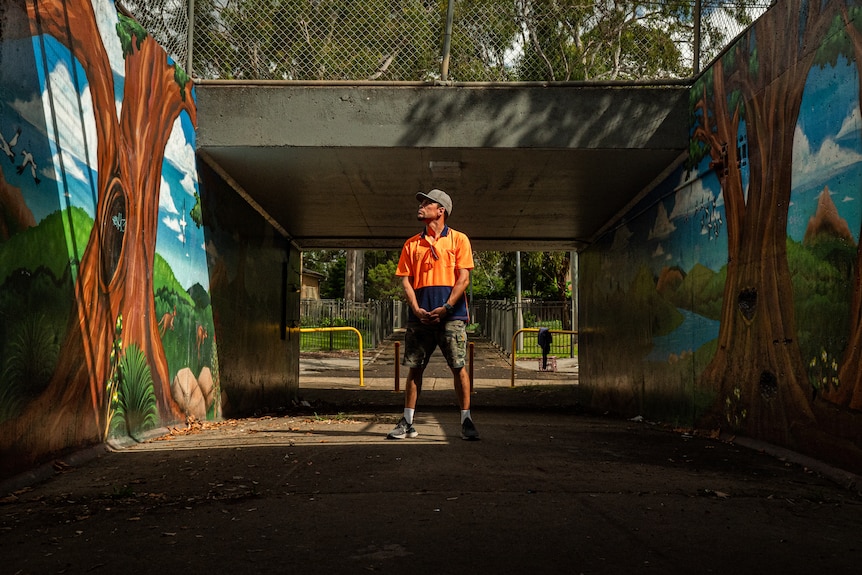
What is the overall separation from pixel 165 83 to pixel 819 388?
577 centimetres

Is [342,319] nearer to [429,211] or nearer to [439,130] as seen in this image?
[439,130]

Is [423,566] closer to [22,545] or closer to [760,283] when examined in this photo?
[22,545]

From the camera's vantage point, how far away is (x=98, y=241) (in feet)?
18.2

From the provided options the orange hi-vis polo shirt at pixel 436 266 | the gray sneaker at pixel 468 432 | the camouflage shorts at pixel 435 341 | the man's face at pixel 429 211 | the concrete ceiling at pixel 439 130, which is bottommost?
the gray sneaker at pixel 468 432

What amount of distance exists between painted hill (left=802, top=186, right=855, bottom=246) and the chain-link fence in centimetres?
314

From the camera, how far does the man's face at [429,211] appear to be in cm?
616

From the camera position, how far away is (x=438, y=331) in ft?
20.3

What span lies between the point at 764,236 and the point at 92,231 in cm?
494

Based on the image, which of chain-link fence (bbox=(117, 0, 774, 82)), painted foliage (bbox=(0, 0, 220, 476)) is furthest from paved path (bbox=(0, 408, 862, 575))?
chain-link fence (bbox=(117, 0, 774, 82))

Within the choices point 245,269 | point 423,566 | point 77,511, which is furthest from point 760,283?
point 245,269

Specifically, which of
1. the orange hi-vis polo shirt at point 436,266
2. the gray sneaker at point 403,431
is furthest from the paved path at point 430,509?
the orange hi-vis polo shirt at point 436,266

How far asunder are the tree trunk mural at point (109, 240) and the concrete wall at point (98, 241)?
0.6 inches

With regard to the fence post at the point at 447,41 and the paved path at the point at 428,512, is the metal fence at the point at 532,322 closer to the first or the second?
the fence post at the point at 447,41

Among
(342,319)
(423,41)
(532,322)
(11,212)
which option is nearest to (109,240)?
(11,212)
